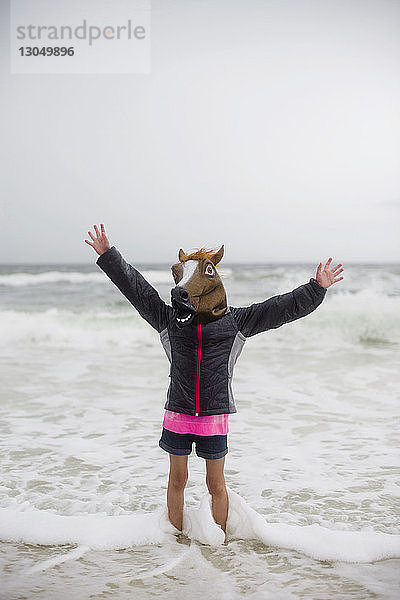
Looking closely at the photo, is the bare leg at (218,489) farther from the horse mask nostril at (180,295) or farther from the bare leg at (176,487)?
the horse mask nostril at (180,295)

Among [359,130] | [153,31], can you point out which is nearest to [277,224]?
[359,130]

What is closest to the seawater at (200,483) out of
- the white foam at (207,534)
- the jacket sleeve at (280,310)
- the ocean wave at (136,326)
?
the white foam at (207,534)

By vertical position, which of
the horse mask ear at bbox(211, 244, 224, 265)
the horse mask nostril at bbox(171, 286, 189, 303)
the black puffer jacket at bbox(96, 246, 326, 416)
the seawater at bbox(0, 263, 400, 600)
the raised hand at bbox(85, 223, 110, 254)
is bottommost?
the seawater at bbox(0, 263, 400, 600)

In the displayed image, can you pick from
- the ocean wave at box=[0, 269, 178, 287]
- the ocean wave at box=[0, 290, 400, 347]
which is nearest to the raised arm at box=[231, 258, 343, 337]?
the ocean wave at box=[0, 290, 400, 347]

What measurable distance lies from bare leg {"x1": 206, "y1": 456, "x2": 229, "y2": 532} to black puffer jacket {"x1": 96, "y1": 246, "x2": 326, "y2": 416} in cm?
21

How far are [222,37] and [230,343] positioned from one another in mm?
6280

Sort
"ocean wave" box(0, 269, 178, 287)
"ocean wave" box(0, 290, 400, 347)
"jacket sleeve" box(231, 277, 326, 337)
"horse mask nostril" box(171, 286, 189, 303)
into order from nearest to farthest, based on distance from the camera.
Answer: "horse mask nostril" box(171, 286, 189, 303)
"jacket sleeve" box(231, 277, 326, 337)
"ocean wave" box(0, 290, 400, 347)
"ocean wave" box(0, 269, 178, 287)

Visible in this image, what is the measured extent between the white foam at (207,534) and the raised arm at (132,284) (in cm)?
72

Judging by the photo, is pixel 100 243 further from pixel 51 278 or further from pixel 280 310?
pixel 51 278

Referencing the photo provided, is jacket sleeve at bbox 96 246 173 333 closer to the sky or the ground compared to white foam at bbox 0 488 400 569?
closer to the sky

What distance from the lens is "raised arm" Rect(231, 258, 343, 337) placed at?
2123 millimetres

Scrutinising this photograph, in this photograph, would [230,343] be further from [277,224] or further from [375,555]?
[277,224]

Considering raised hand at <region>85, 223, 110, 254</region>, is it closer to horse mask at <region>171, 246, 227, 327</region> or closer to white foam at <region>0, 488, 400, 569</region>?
horse mask at <region>171, 246, 227, 327</region>

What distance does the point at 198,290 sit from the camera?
81.8 inches
